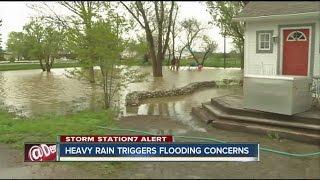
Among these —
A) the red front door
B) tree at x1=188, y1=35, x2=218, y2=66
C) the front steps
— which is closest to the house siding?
the red front door

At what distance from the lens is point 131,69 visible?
13.5 m

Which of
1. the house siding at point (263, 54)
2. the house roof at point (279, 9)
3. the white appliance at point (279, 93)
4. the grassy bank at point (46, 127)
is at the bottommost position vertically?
the grassy bank at point (46, 127)

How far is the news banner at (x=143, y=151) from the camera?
17.9ft

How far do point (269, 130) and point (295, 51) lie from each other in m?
5.73

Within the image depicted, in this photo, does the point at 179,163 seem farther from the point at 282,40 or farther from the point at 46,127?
the point at 282,40

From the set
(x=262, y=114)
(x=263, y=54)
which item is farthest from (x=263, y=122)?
(x=263, y=54)

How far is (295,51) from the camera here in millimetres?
13523

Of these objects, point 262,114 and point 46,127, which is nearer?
point 262,114

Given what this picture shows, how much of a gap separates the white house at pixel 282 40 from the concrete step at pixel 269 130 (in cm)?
477

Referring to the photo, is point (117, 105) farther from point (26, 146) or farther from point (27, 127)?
point (26, 146)

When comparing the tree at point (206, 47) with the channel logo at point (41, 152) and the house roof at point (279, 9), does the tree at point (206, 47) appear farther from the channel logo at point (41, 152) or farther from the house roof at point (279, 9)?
the channel logo at point (41, 152)

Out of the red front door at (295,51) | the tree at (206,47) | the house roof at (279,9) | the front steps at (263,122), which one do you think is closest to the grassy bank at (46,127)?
the front steps at (263,122)

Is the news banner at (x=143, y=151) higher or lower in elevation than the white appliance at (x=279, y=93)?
lower

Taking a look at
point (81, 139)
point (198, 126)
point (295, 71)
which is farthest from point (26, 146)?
point (295, 71)
